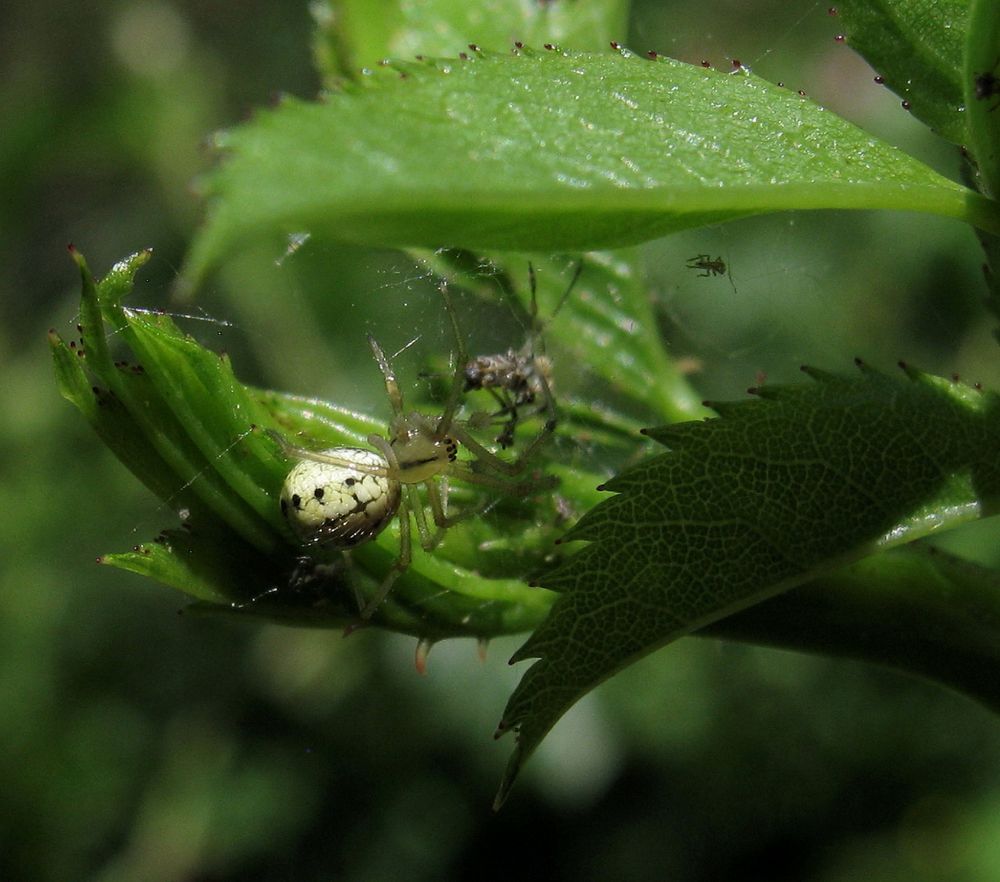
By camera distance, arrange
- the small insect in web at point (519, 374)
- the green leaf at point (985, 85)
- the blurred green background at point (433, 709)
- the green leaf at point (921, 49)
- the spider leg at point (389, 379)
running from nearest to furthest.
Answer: the green leaf at point (985, 85) → the green leaf at point (921, 49) → the small insect in web at point (519, 374) → the spider leg at point (389, 379) → the blurred green background at point (433, 709)

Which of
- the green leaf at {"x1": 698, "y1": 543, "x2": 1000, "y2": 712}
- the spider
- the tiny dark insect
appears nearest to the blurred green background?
the tiny dark insect

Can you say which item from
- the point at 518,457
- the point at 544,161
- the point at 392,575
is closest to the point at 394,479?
the point at 518,457

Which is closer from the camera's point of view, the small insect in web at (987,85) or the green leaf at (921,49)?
the small insect in web at (987,85)

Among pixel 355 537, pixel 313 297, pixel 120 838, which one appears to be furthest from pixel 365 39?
pixel 120 838

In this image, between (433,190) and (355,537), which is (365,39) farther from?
(433,190)

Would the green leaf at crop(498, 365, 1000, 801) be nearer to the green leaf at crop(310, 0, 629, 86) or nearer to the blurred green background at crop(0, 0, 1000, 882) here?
the green leaf at crop(310, 0, 629, 86)

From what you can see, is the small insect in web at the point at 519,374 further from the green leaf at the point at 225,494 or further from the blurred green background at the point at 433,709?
the blurred green background at the point at 433,709

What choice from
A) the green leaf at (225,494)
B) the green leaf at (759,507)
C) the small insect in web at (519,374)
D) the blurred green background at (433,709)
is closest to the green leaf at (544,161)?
the green leaf at (759,507)

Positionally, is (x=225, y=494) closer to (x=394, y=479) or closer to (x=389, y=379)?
(x=394, y=479)
